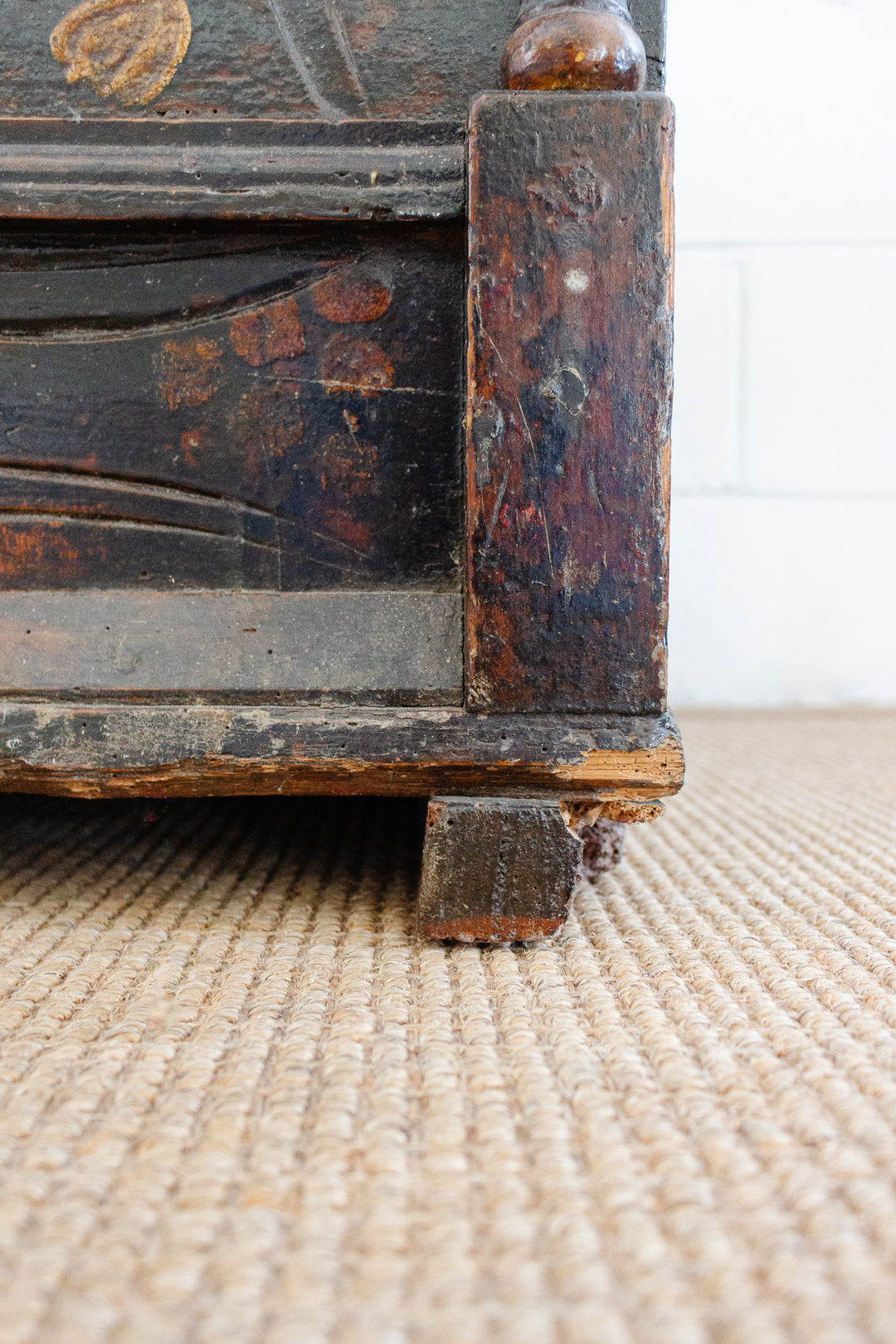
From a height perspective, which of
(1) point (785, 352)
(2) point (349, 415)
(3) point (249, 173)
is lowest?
(2) point (349, 415)

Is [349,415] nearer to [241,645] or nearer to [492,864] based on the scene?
[241,645]

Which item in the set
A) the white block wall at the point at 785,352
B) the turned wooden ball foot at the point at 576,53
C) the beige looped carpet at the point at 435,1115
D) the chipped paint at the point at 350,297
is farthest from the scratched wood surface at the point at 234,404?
the white block wall at the point at 785,352

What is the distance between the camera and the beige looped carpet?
327mm

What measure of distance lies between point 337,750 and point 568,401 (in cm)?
27

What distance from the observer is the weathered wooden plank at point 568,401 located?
62 centimetres

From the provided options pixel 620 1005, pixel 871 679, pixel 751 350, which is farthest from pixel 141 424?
pixel 871 679

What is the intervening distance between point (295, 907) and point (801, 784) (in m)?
0.77

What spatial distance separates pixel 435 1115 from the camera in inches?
17.4

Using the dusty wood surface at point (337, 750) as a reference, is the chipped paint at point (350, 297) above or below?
above

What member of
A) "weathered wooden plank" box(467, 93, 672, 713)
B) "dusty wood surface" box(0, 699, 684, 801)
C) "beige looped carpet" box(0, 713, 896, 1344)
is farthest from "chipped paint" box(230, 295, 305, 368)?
"beige looped carpet" box(0, 713, 896, 1344)

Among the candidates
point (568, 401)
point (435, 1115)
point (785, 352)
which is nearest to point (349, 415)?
point (568, 401)

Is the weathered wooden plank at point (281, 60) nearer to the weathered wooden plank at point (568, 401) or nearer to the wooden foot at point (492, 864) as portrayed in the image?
the weathered wooden plank at point (568, 401)

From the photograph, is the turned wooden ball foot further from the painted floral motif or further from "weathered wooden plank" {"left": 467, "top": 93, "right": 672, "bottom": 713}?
the painted floral motif

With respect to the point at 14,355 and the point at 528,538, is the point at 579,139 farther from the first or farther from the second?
the point at 14,355
